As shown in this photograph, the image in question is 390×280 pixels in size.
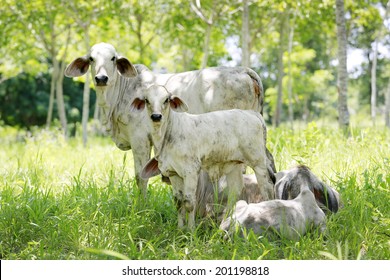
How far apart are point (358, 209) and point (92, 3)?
11.7 m

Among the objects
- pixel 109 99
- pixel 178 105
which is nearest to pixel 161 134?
pixel 178 105

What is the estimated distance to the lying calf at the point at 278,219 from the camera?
4.46 meters

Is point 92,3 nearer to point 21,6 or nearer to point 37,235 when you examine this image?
point 21,6

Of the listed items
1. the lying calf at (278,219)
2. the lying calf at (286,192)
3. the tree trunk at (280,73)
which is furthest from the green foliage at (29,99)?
the lying calf at (278,219)

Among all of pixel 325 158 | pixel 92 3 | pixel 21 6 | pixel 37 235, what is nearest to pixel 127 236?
pixel 37 235

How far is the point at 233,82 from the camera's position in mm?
5984

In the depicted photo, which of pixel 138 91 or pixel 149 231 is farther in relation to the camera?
pixel 138 91

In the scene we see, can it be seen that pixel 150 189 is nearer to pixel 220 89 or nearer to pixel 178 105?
pixel 220 89

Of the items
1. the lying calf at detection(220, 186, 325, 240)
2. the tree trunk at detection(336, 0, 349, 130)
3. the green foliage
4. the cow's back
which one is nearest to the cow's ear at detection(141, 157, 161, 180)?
the lying calf at detection(220, 186, 325, 240)

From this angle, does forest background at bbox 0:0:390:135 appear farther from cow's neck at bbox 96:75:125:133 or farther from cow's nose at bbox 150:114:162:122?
cow's nose at bbox 150:114:162:122

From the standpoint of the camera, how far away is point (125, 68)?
5586 mm

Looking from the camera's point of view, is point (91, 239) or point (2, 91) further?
point (2, 91)

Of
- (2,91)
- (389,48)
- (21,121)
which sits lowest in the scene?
(21,121)

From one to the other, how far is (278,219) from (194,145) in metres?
1.02
